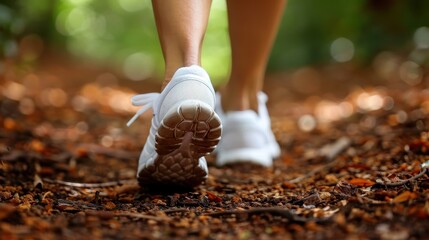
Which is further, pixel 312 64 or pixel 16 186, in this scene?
pixel 312 64

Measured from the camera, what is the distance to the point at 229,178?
5.63 ft

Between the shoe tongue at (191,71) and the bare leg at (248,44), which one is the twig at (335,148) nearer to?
the bare leg at (248,44)

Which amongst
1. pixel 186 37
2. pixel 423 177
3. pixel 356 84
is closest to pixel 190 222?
pixel 186 37

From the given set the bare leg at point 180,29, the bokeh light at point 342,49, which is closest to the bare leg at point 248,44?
the bare leg at point 180,29

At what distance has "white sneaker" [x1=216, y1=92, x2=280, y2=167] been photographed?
1951 mm

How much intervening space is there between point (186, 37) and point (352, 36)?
346cm

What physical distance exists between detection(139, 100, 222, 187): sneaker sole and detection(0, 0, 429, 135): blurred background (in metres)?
→ 1.29

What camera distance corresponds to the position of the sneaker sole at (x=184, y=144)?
3.90 ft

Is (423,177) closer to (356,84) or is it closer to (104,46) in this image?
(356,84)

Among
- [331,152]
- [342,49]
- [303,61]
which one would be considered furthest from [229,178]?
[303,61]

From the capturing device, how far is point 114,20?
9.27 metres

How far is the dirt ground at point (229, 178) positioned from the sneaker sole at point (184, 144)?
0.16ft

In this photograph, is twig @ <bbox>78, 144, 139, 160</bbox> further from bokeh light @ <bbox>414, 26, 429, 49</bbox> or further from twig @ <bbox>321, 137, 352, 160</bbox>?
bokeh light @ <bbox>414, 26, 429, 49</bbox>

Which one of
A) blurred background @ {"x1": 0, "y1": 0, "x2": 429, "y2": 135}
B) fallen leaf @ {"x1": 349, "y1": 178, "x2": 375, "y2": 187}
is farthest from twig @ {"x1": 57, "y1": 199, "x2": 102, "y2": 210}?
blurred background @ {"x1": 0, "y1": 0, "x2": 429, "y2": 135}
